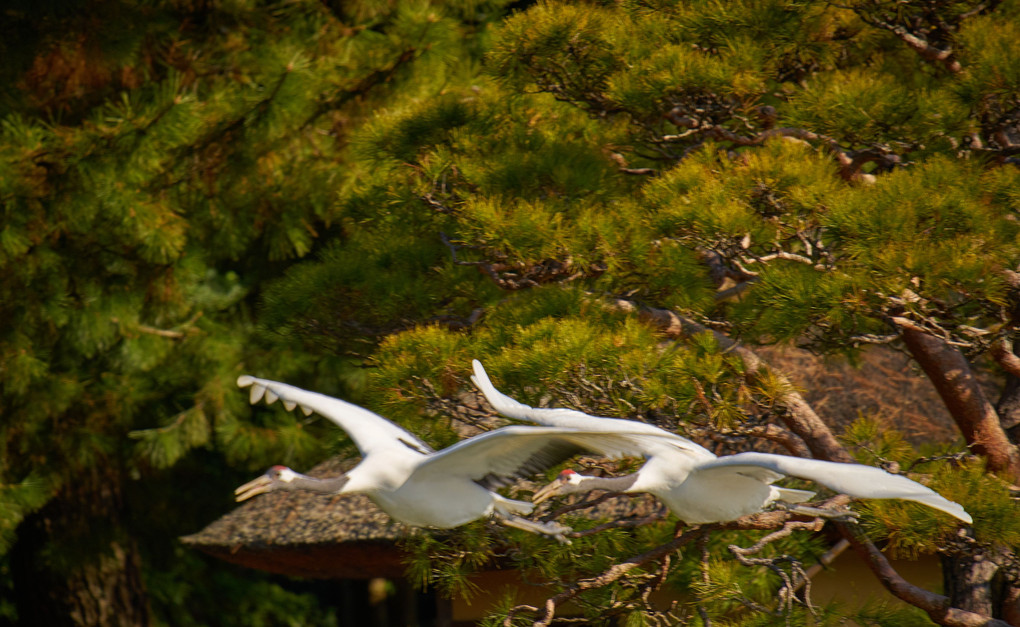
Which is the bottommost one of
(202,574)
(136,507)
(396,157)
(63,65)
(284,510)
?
(202,574)

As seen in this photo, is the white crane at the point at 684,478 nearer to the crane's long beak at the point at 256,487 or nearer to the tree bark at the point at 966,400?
the crane's long beak at the point at 256,487

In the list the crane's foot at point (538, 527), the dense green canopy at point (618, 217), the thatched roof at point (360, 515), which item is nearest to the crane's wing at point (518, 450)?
the crane's foot at point (538, 527)

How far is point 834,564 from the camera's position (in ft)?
15.8

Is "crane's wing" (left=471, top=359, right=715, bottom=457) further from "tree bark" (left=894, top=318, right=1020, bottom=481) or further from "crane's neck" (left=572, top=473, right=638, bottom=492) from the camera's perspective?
"tree bark" (left=894, top=318, right=1020, bottom=481)

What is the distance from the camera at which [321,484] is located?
3.09 meters

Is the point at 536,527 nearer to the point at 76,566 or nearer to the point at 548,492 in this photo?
the point at 548,492

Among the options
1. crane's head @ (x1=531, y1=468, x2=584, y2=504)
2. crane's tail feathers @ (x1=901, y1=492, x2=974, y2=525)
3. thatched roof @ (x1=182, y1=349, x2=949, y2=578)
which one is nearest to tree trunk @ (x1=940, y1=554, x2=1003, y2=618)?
crane's tail feathers @ (x1=901, y1=492, x2=974, y2=525)

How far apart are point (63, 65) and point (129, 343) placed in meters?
1.44

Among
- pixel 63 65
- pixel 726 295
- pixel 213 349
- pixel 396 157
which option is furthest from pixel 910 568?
pixel 63 65

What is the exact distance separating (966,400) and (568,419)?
1.50 metres

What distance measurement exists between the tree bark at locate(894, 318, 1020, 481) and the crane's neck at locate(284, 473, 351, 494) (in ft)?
5.55

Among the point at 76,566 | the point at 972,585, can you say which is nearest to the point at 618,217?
the point at 972,585

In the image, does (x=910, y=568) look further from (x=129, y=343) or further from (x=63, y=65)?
(x=63, y=65)

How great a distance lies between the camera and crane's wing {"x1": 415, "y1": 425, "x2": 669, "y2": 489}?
8.50 feet
